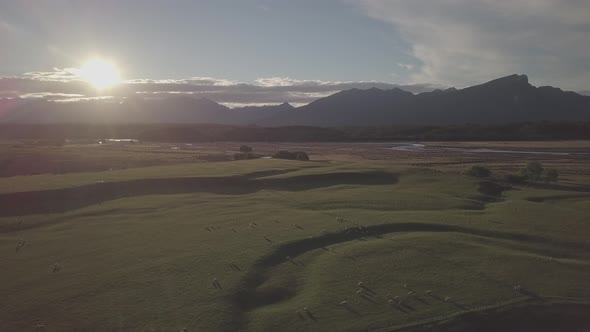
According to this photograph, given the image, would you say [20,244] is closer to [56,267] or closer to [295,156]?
[56,267]

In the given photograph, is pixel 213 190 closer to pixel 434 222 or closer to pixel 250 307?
pixel 434 222

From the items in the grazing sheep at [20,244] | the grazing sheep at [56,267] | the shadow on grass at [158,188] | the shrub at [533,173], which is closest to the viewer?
the grazing sheep at [56,267]

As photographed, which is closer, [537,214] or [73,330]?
[73,330]

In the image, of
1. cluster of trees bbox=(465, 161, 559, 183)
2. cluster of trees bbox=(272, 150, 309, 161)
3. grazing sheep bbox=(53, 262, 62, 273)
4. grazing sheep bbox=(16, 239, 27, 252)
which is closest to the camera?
grazing sheep bbox=(53, 262, 62, 273)

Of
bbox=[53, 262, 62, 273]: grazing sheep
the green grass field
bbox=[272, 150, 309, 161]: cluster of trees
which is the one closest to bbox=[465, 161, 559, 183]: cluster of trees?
the green grass field

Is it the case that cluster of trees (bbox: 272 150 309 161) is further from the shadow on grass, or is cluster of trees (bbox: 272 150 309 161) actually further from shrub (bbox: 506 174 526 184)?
shrub (bbox: 506 174 526 184)

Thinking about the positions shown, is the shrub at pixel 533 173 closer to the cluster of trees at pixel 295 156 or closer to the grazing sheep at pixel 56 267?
the cluster of trees at pixel 295 156

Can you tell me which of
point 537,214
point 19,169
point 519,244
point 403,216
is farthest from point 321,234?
point 19,169

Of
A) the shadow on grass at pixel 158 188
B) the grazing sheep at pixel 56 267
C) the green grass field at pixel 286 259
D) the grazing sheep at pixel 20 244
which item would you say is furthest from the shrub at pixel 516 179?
the grazing sheep at pixel 20 244
